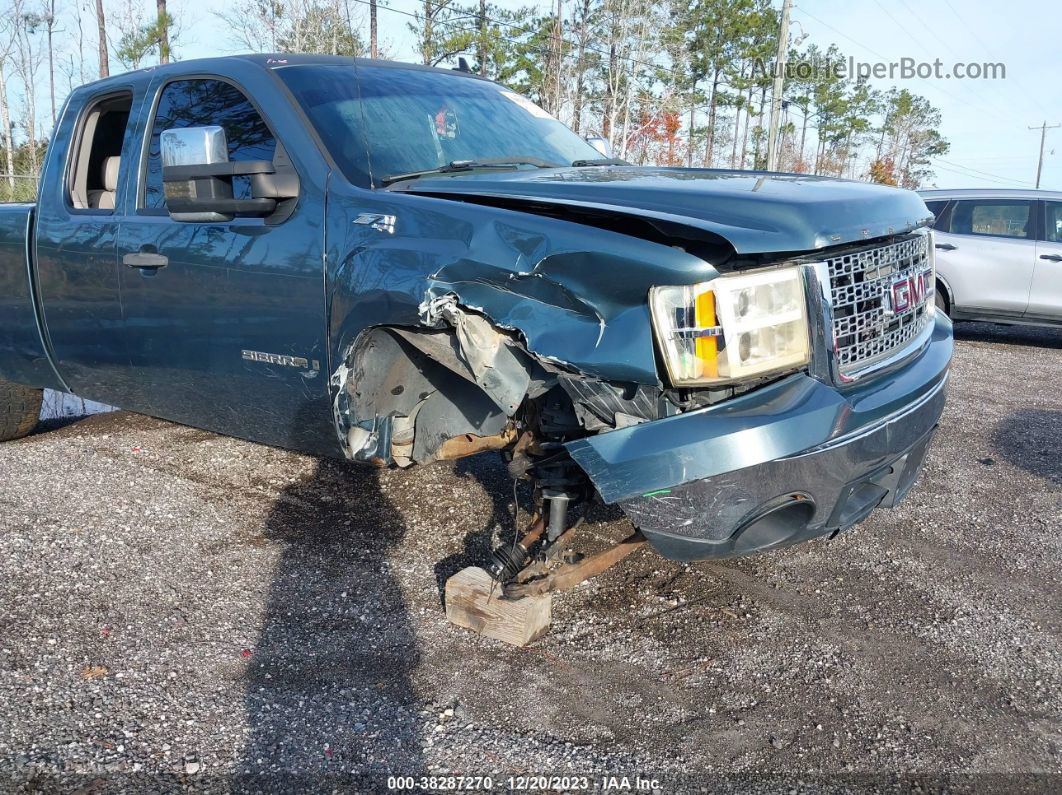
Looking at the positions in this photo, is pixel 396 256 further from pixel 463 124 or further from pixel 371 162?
pixel 463 124

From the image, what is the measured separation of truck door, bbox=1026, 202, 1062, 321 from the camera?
8648 millimetres

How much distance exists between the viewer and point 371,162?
3080 mm

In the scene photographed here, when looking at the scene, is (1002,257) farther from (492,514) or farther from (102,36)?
(102,36)

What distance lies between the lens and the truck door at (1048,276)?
865cm

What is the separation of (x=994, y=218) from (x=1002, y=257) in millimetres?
509

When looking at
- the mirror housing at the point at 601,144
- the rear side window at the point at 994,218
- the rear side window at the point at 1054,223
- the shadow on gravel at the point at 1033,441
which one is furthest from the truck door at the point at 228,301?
the rear side window at the point at 1054,223

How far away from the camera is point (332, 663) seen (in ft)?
9.11

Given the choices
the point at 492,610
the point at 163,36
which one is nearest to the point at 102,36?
the point at 163,36

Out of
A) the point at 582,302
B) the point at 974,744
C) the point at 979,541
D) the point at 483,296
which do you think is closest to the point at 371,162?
the point at 483,296

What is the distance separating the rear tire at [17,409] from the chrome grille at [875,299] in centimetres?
448

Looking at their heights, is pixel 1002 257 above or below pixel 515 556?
above

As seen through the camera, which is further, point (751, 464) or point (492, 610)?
point (492, 610)

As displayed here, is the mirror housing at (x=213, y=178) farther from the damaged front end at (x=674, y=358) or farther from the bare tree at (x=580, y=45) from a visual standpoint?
the bare tree at (x=580, y=45)

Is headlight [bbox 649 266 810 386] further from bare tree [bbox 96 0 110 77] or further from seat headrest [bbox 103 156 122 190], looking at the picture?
bare tree [bbox 96 0 110 77]
